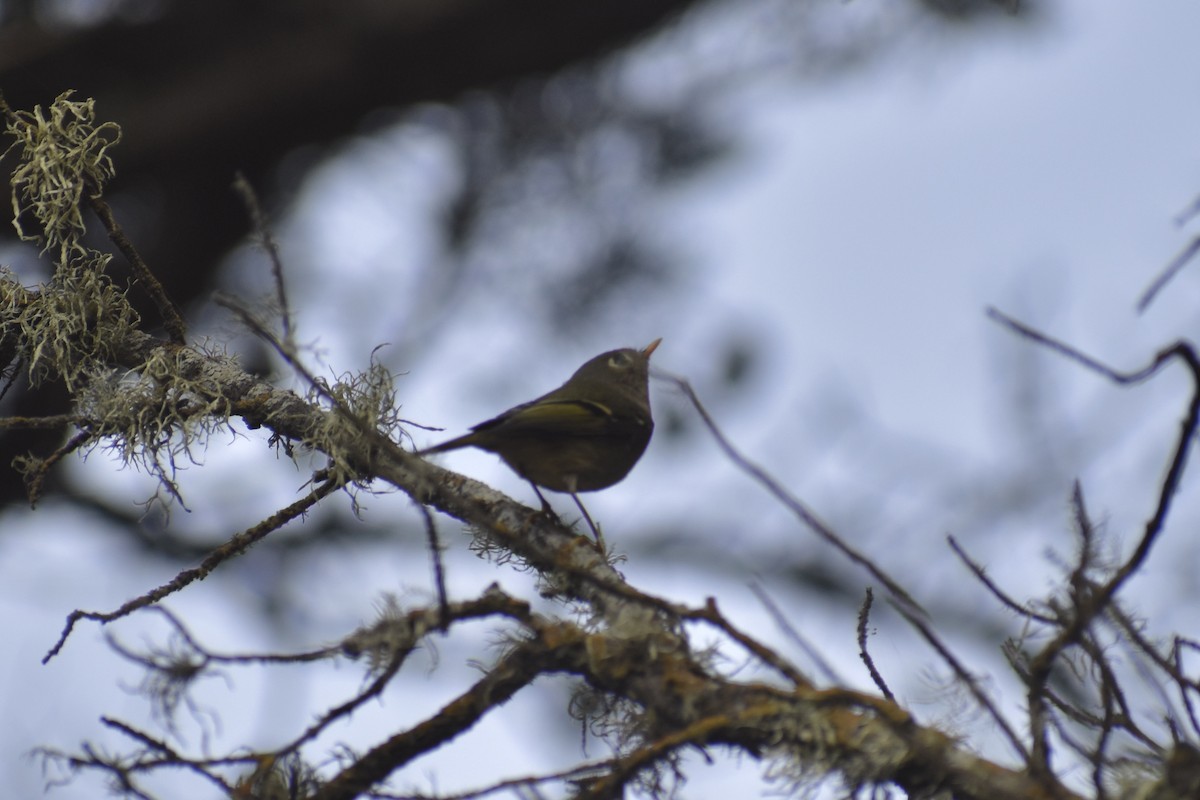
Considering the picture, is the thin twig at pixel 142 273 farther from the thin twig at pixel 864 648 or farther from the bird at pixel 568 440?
the thin twig at pixel 864 648

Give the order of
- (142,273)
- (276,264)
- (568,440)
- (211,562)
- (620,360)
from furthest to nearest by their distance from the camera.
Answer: (620,360), (568,440), (142,273), (211,562), (276,264)

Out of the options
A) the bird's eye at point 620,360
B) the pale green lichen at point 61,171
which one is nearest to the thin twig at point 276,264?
the pale green lichen at point 61,171

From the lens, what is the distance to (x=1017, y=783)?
70.6 inches

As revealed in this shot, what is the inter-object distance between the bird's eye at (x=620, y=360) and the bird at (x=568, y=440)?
0.43 meters

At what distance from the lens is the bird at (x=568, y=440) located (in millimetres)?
3629

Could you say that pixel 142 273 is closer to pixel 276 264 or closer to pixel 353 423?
pixel 353 423

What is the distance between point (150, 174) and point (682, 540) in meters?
4.04

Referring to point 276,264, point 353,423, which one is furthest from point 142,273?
point 276,264

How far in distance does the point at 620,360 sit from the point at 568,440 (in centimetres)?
96

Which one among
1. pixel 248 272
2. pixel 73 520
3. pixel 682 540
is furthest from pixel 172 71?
pixel 682 540

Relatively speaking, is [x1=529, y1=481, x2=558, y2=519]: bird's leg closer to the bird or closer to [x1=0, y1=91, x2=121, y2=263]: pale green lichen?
the bird

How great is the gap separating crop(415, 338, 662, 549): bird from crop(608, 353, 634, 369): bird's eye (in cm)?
43

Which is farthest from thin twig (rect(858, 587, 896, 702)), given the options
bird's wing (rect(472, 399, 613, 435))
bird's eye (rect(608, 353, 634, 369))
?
bird's eye (rect(608, 353, 634, 369))

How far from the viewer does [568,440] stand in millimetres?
3730
